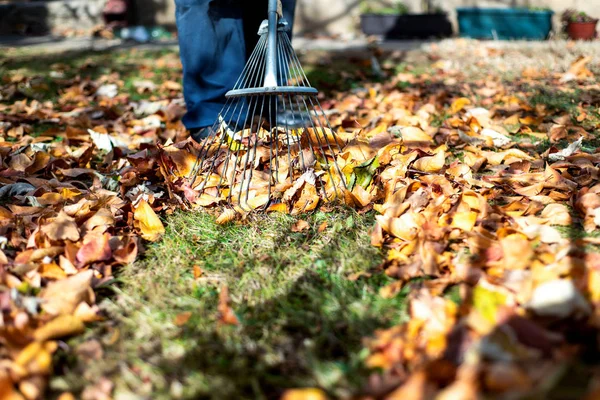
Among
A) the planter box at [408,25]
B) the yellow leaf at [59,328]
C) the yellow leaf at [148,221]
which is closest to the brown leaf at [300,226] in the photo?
the yellow leaf at [148,221]

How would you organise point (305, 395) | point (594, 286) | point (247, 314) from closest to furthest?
point (305, 395), point (594, 286), point (247, 314)

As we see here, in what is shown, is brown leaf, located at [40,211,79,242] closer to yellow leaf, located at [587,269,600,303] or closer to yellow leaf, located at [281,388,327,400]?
yellow leaf, located at [281,388,327,400]

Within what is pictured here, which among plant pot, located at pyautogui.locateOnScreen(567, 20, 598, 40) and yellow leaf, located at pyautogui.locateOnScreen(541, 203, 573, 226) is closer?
yellow leaf, located at pyautogui.locateOnScreen(541, 203, 573, 226)

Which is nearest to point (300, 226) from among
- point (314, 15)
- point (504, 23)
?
point (504, 23)

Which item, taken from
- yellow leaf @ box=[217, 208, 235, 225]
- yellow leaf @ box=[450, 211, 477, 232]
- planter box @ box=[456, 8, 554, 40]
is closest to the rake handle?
yellow leaf @ box=[217, 208, 235, 225]

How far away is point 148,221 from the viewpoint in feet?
5.40

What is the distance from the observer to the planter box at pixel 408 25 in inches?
245

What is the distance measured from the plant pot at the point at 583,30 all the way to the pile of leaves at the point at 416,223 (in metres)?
3.68

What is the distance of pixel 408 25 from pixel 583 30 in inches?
79.5

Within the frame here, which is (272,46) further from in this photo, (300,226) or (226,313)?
(226,313)

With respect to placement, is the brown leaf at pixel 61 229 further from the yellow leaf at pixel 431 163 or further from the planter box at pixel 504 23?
the planter box at pixel 504 23

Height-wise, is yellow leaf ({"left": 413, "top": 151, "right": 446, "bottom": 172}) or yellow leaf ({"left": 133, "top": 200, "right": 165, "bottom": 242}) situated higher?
yellow leaf ({"left": 413, "top": 151, "right": 446, "bottom": 172})

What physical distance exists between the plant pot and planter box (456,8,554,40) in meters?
0.28

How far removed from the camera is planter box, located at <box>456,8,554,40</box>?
612 cm
